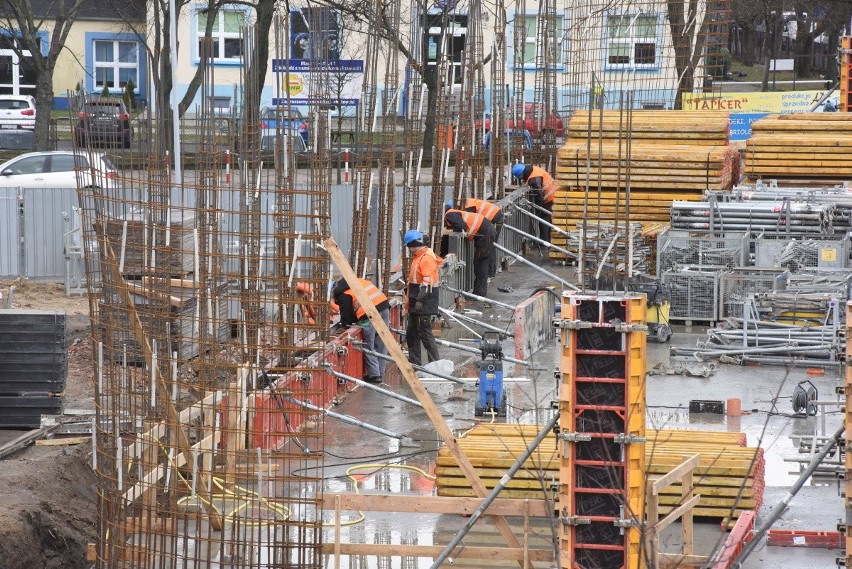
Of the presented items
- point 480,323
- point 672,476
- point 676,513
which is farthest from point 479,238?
point 676,513

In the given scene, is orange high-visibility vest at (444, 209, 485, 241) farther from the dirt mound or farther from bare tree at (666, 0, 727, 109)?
bare tree at (666, 0, 727, 109)

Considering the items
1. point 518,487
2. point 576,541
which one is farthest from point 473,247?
point 576,541

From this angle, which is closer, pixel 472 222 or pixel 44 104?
pixel 472 222

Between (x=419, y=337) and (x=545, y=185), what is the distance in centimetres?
898

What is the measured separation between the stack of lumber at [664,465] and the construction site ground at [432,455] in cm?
31

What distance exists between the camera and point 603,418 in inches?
396

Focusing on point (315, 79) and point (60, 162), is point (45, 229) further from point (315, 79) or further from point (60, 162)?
point (315, 79)

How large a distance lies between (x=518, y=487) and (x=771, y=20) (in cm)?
4463

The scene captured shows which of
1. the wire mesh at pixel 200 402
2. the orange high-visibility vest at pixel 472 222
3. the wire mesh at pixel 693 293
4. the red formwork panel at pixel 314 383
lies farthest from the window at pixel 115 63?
the wire mesh at pixel 200 402

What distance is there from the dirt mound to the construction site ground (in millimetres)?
12

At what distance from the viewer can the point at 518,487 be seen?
13297mm

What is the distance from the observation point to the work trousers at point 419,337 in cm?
1830

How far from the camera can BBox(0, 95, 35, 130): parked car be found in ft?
150

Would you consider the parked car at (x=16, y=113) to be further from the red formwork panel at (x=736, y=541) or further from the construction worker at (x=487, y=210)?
the red formwork panel at (x=736, y=541)
